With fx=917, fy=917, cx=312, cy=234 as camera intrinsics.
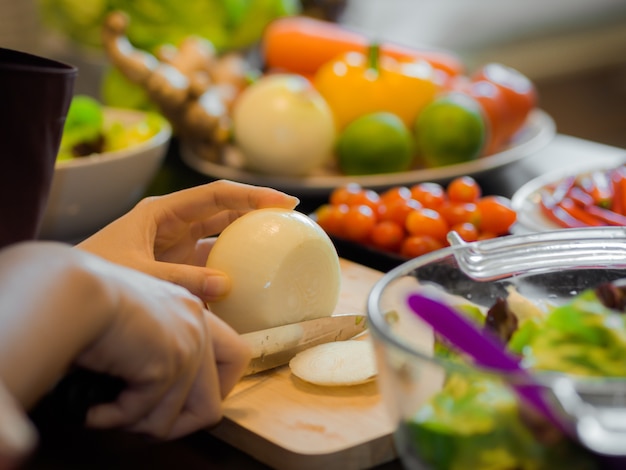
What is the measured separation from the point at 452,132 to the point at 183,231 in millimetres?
653

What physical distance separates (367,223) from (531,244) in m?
0.37

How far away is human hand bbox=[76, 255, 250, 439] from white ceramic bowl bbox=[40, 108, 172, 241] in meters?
0.57

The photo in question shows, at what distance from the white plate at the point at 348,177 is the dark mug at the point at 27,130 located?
1.96ft

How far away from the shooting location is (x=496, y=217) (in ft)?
3.51

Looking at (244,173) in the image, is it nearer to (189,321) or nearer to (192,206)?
(192,206)

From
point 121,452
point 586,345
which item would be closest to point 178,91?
point 121,452

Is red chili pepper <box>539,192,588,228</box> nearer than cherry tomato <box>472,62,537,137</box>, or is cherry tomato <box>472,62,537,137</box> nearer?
red chili pepper <box>539,192,588,228</box>

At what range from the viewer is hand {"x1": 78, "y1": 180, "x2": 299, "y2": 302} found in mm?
755

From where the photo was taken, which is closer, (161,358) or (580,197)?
(161,358)

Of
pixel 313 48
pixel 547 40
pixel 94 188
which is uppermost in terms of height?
pixel 313 48

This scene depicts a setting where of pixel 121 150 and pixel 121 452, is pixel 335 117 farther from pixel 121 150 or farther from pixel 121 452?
pixel 121 452

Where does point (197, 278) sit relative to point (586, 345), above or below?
below

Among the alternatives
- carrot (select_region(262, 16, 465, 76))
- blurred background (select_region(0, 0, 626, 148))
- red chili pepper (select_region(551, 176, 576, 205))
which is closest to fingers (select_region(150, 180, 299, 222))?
red chili pepper (select_region(551, 176, 576, 205))

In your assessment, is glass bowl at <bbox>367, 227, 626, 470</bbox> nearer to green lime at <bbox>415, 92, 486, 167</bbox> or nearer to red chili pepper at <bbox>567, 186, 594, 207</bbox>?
red chili pepper at <bbox>567, 186, 594, 207</bbox>
